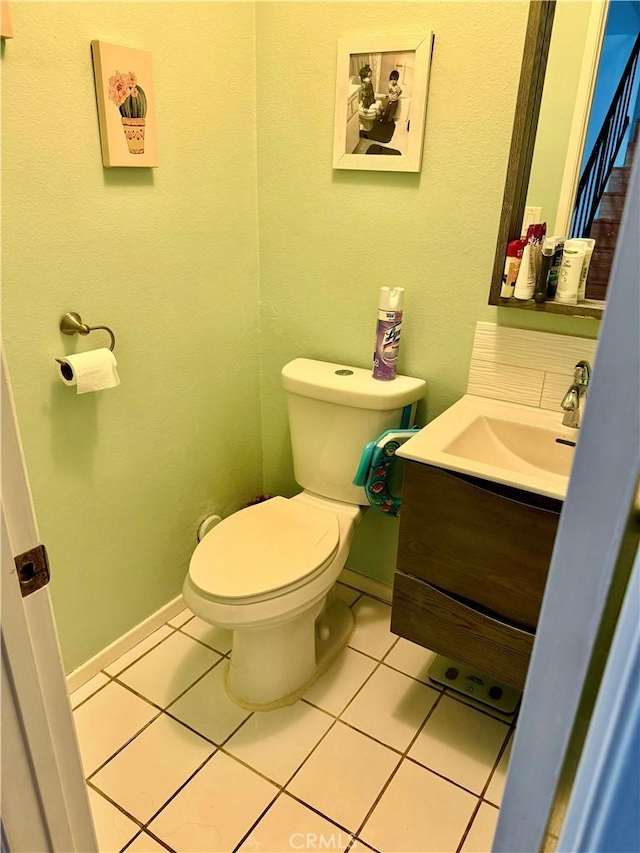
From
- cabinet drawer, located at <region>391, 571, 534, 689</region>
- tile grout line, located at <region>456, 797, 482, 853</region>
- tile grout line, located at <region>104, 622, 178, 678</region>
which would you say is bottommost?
tile grout line, located at <region>456, 797, 482, 853</region>

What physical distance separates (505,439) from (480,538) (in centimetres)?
34

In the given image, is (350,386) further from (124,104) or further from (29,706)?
(29,706)

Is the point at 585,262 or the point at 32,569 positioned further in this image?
the point at 585,262

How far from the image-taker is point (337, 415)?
1.74 meters

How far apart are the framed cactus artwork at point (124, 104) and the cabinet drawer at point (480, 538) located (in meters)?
1.02

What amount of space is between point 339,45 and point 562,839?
1.75 meters

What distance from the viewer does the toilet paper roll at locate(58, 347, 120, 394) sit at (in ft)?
4.58

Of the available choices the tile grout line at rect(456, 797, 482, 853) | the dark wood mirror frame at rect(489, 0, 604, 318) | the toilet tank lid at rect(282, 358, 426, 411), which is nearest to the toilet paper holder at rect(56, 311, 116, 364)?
the toilet tank lid at rect(282, 358, 426, 411)

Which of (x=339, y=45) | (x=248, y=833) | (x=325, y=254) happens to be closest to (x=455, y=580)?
(x=248, y=833)

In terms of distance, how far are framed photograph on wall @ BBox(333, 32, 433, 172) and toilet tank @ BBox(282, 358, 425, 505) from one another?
59 centimetres

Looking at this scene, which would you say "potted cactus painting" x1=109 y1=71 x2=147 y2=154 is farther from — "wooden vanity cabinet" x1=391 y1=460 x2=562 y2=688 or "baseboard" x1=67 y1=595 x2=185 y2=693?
"baseboard" x1=67 y1=595 x2=185 y2=693

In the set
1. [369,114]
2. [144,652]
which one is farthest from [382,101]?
[144,652]

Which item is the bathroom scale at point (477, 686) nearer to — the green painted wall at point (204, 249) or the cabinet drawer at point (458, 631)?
the cabinet drawer at point (458, 631)

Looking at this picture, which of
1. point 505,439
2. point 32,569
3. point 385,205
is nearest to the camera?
point 32,569
